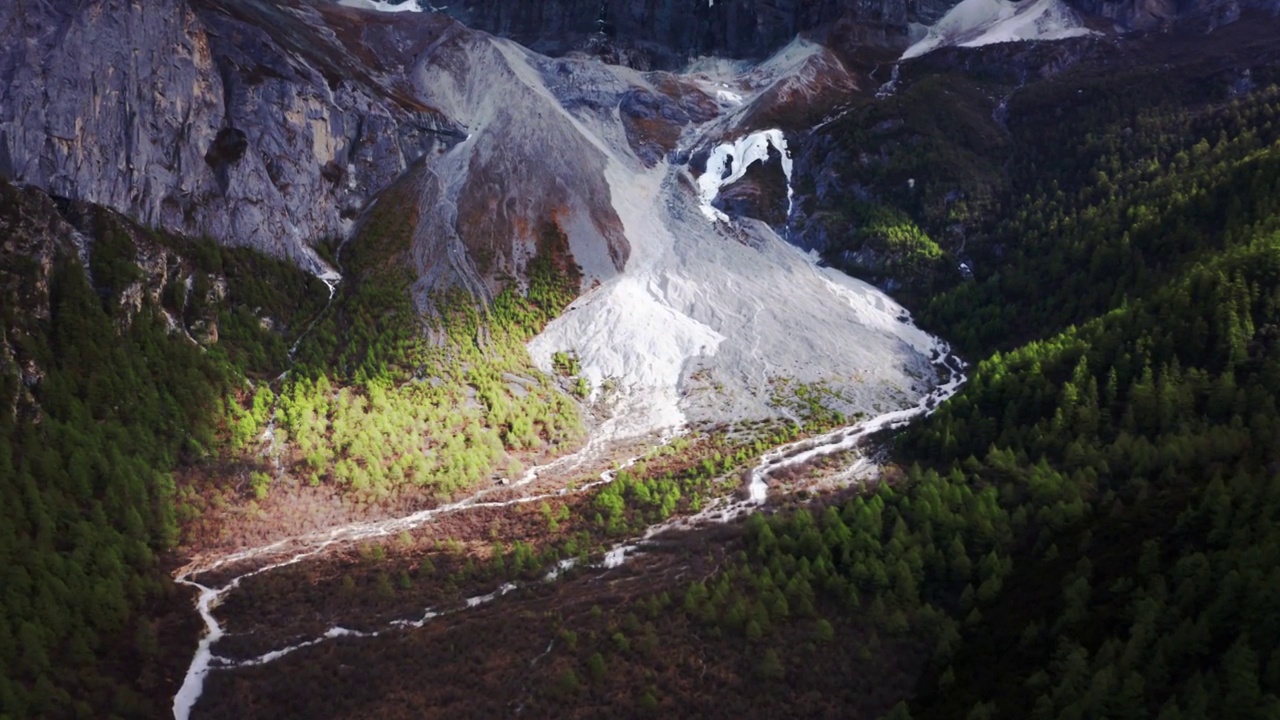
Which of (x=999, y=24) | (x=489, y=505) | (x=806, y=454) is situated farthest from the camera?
(x=999, y=24)

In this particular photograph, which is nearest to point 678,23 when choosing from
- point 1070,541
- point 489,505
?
point 489,505

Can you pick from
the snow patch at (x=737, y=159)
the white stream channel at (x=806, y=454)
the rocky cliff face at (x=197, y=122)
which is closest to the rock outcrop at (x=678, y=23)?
the snow patch at (x=737, y=159)

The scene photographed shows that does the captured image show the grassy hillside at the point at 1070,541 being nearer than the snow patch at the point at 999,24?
Yes

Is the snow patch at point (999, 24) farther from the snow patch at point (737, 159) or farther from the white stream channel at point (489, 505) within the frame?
the white stream channel at point (489, 505)

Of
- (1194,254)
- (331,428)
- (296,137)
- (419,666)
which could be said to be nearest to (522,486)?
(331,428)

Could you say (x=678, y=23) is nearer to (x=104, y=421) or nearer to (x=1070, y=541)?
(x=104, y=421)

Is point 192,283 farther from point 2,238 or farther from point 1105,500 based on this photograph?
point 1105,500

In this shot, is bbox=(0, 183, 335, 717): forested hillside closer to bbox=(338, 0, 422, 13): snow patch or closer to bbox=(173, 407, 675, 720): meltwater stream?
bbox=(173, 407, 675, 720): meltwater stream
